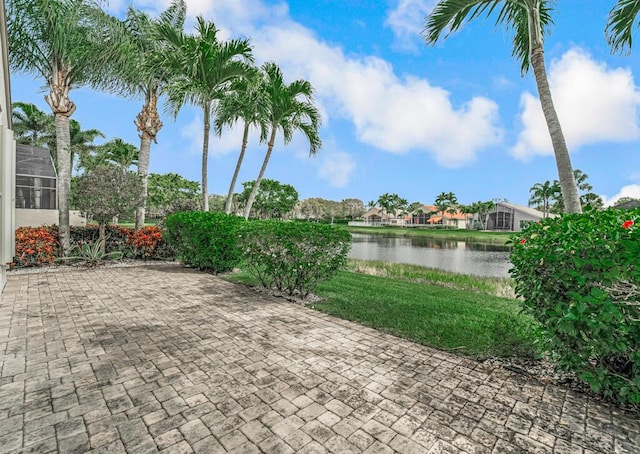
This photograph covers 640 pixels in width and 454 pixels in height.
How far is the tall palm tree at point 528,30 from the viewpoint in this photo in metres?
4.11

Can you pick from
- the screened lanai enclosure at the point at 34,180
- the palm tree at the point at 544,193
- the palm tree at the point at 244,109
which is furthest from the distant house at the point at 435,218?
the screened lanai enclosure at the point at 34,180

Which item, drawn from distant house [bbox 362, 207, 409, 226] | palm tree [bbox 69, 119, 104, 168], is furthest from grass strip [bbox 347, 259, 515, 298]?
distant house [bbox 362, 207, 409, 226]

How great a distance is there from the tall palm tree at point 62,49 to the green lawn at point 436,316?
6800 millimetres

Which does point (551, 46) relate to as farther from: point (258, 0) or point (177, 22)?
point (177, 22)

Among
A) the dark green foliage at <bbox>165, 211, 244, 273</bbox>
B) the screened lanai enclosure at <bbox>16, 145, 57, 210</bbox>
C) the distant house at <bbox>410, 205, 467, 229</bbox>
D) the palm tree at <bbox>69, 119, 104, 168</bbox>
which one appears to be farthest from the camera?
the distant house at <bbox>410, 205, 467, 229</bbox>

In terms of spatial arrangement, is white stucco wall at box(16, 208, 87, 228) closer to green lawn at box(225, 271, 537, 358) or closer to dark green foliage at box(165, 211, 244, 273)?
dark green foliage at box(165, 211, 244, 273)

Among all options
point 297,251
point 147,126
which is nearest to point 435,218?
point 147,126

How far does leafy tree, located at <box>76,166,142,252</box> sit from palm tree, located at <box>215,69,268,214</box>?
292 centimetres

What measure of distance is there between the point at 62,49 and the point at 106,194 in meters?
3.99

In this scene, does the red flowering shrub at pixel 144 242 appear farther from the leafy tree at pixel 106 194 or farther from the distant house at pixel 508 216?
the distant house at pixel 508 216

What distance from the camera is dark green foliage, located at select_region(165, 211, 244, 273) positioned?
7.41 metres

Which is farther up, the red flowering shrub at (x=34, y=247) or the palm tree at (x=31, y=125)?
the palm tree at (x=31, y=125)

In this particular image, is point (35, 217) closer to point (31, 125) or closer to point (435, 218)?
point (31, 125)

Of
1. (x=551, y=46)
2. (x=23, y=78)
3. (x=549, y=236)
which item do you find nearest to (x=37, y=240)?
(x=23, y=78)
